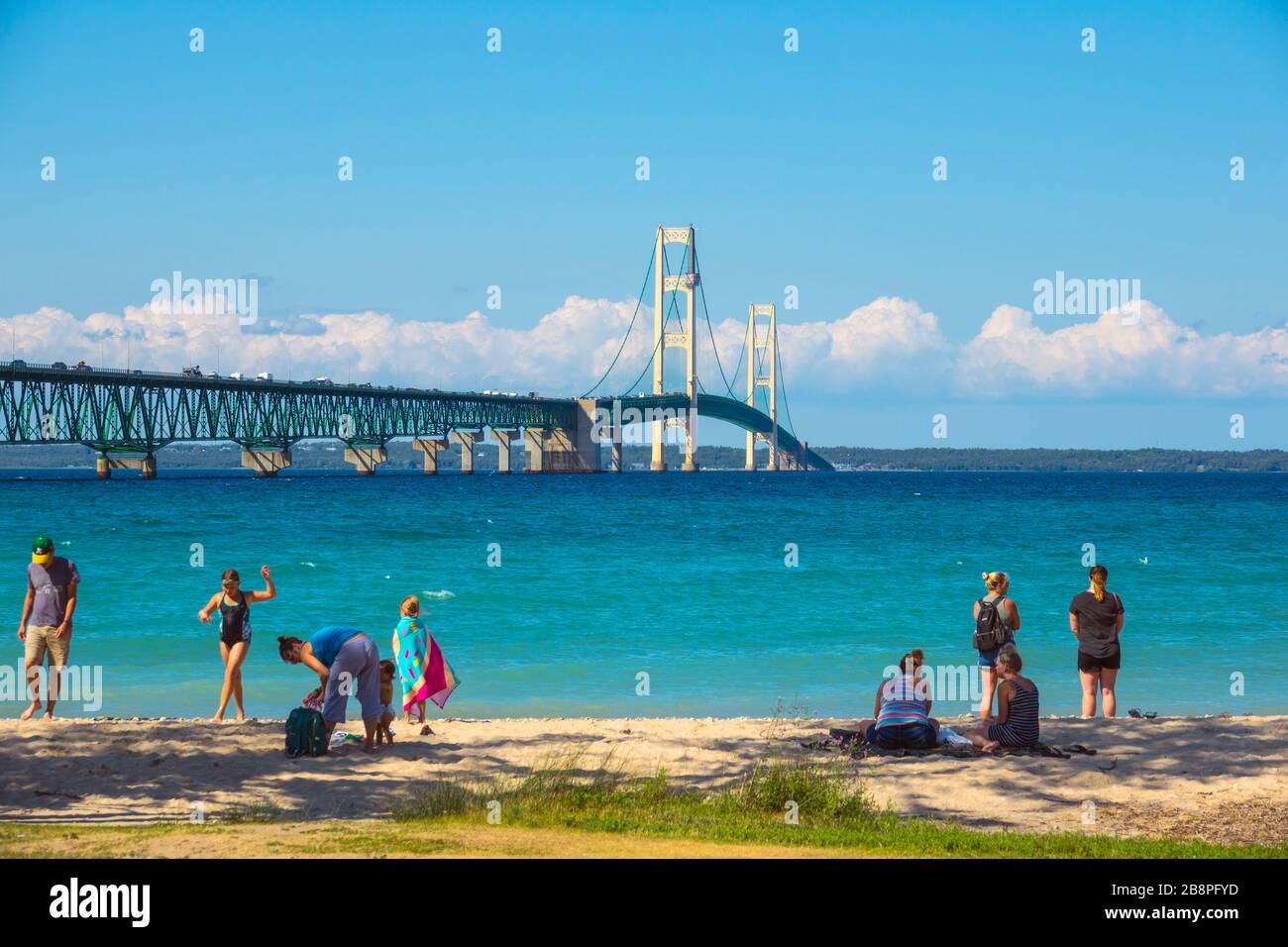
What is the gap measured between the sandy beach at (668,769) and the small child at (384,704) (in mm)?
136

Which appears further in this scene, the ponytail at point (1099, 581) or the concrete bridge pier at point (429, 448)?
the concrete bridge pier at point (429, 448)

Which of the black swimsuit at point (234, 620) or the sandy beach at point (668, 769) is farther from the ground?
the black swimsuit at point (234, 620)

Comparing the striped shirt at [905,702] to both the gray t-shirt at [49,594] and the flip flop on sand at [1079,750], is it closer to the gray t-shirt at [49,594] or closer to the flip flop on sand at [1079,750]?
the flip flop on sand at [1079,750]

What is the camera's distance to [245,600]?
10742mm

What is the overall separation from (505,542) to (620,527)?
8.11 m

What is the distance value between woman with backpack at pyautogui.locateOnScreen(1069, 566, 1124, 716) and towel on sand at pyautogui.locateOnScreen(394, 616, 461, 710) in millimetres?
5250

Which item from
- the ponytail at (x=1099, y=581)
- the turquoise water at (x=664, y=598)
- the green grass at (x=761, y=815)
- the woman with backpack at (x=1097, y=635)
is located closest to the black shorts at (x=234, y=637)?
the green grass at (x=761, y=815)

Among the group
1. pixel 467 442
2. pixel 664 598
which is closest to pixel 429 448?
pixel 467 442

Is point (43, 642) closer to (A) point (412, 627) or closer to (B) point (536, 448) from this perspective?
(A) point (412, 627)

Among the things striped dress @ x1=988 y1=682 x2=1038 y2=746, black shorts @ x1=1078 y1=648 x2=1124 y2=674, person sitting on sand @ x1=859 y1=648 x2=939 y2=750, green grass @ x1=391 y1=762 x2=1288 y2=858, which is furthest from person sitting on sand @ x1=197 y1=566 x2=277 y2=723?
black shorts @ x1=1078 y1=648 x2=1124 y2=674

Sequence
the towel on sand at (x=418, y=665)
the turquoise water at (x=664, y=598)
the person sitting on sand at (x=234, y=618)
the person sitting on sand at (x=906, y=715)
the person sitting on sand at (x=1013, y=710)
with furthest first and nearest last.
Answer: the turquoise water at (x=664, y=598), the towel on sand at (x=418, y=665), the person sitting on sand at (x=234, y=618), the person sitting on sand at (x=906, y=715), the person sitting on sand at (x=1013, y=710)

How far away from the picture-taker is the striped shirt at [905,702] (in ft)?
32.6

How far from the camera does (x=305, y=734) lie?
9641 mm

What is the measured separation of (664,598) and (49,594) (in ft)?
52.5
